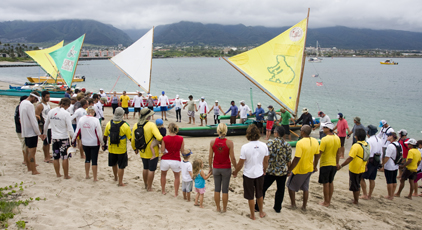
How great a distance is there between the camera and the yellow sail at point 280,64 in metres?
12.4

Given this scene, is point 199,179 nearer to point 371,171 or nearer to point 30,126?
point 30,126

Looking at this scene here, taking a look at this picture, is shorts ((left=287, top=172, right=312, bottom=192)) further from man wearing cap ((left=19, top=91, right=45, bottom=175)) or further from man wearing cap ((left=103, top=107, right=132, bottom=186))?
man wearing cap ((left=19, top=91, right=45, bottom=175))

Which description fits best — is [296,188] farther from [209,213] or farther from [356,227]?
[209,213]

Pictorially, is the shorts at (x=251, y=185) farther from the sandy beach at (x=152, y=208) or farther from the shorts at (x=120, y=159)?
the shorts at (x=120, y=159)

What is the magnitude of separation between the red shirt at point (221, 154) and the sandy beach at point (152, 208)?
97 centimetres

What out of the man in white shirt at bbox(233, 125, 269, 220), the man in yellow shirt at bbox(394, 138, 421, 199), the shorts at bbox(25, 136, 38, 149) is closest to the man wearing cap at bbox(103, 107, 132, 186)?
the shorts at bbox(25, 136, 38, 149)

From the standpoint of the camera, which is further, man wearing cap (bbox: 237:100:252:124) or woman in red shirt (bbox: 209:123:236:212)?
man wearing cap (bbox: 237:100:252:124)

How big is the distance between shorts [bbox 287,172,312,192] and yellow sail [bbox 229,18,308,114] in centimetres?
766

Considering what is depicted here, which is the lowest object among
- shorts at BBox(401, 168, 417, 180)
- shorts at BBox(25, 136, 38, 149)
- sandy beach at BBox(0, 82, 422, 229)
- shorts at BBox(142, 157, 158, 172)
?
sandy beach at BBox(0, 82, 422, 229)

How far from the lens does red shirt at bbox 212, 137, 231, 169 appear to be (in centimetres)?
488

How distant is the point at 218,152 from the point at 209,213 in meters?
1.22

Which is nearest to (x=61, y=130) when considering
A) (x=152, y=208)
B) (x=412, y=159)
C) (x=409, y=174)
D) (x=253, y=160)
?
(x=152, y=208)

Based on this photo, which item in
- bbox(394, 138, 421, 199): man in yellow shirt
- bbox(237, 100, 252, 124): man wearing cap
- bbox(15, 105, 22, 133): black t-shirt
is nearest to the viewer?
bbox(15, 105, 22, 133): black t-shirt

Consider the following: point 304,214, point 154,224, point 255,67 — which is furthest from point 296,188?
point 255,67
